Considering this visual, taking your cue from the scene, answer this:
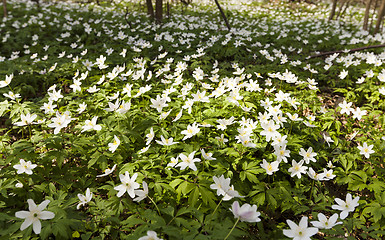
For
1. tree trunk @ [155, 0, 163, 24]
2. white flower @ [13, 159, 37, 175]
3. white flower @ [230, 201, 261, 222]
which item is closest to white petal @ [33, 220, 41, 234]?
white flower @ [13, 159, 37, 175]

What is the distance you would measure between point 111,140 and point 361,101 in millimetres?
4770

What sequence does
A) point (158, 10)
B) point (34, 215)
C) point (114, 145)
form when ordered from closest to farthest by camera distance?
point (34, 215) → point (114, 145) → point (158, 10)

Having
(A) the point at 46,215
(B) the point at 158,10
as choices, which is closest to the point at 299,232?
(A) the point at 46,215

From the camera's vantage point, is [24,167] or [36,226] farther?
[24,167]

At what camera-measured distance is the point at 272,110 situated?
9.52ft

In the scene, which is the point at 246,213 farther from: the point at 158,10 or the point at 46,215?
the point at 158,10

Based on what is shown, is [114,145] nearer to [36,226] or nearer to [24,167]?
[24,167]

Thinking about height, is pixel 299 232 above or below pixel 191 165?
below

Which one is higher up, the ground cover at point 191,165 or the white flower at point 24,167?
the white flower at point 24,167

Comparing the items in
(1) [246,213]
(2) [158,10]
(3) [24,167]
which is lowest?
(3) [24,167]

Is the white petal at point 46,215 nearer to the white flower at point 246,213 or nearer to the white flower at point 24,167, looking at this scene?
the white flower at point 24,167

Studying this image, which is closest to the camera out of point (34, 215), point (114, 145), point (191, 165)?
point (34, 215)

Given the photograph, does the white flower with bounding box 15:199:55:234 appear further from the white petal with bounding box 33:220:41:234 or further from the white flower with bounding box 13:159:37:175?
the white flower with bounding box 13:159:37:175

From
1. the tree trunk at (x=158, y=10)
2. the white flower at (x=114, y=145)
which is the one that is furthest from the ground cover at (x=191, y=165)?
the tree trunk at (x=158, y=10)
